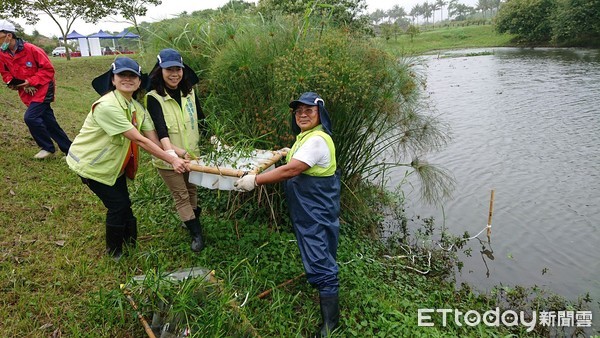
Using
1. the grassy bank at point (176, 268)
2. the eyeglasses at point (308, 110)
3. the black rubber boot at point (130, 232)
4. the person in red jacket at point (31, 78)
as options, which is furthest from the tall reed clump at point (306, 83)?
the person in red jacket at point (31, 78)

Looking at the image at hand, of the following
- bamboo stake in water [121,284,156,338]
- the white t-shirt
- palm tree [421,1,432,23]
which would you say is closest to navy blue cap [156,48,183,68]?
the white t-shirt

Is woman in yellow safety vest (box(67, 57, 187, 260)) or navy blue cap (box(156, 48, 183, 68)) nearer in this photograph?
woman in yellow safety vest (box(67, 57, 187, 260))

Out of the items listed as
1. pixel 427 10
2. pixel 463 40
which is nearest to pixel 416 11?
pixel 427 10

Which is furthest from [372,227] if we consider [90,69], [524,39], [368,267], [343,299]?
[524,39]

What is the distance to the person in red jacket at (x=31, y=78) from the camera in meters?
4.88

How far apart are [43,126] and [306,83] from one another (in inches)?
135

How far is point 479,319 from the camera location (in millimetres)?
3895

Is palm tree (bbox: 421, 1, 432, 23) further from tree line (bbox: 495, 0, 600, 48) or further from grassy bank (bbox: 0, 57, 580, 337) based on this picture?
grassy bank (bbox: 0, 57, 580, 337)

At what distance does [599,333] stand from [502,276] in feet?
3.47

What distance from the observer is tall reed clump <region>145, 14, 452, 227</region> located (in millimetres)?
3869

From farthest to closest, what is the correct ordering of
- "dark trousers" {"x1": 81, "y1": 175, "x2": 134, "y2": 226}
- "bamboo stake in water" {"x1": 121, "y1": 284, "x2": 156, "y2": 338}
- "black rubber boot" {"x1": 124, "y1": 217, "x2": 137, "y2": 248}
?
1. "black rubber boot" {"x1": 124, "y1": 217, "x2": 137, "y2": 248}
2. "dark trousers" {"x1": 81, "y1": 175, "x2": 134, "y2": 226}
3. "bamboo stake in water" {"x1": 121, "y1": 284, "x2": 156, "y2": 338}

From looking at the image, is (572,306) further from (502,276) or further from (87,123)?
(87,123)

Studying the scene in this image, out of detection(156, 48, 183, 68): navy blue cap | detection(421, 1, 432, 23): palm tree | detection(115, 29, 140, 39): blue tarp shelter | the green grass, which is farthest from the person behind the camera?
detection(421, 1, 432, 23): palm tree

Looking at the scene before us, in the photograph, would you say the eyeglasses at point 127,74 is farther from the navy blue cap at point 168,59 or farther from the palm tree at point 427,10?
the palm tree at point 427,10
